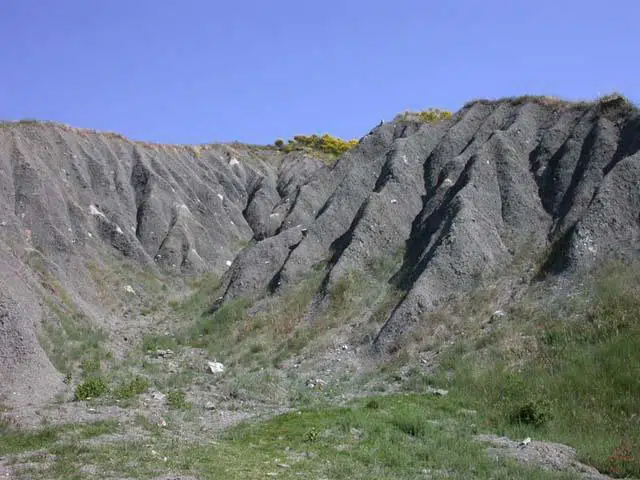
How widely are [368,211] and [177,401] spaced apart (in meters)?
15.6

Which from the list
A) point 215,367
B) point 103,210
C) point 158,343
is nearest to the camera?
point 215,367

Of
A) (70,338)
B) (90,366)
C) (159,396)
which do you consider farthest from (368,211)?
(159,396)

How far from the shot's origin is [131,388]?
18312mm

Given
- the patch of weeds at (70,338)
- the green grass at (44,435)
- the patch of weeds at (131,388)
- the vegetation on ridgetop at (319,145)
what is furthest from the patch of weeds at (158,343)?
the vegetation on ridgetop at (319,145)

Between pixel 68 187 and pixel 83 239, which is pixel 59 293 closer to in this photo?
pixel 83 239

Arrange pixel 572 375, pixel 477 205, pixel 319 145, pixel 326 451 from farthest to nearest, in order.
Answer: pixel 319 145, pixel 477 205, pixel 572 375, pixel 326 451

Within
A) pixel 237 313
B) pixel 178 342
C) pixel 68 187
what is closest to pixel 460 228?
pixel 237 313

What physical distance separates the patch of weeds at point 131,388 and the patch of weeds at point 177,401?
95cm

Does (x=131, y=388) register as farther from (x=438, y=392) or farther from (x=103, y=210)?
(x=103, y=210)

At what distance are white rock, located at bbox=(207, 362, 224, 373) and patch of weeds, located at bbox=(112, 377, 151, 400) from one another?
9.66 feet

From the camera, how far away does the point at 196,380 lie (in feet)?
68.8

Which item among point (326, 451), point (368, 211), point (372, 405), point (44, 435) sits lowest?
point (326, 451)

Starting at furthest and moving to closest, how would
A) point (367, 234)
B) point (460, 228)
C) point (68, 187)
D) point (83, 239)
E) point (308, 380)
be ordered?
1. point (68, 187)
2. point (83, 239)
3. point (367, 234)
4. point (460, 228)
5. point (308, 380)

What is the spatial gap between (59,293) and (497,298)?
1892 cm
